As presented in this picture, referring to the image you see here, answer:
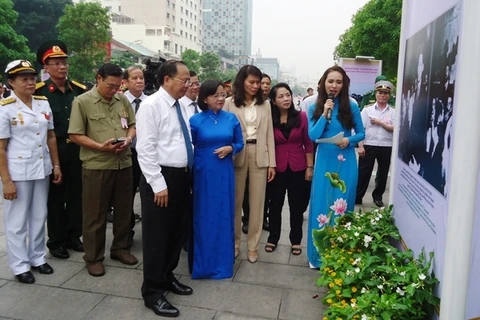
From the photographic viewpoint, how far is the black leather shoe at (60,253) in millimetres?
3539

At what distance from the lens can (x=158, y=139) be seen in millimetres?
2607

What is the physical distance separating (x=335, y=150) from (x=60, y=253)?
2.63 metres

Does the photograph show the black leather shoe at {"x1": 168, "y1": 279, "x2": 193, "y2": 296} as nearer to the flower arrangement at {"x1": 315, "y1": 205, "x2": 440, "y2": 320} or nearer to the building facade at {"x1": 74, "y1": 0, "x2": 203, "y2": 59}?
the flower arrangement at {"x1": 315, "y1": 205, "x2": 440, "y2": 320}

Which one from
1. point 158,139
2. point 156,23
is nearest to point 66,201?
point 158,139

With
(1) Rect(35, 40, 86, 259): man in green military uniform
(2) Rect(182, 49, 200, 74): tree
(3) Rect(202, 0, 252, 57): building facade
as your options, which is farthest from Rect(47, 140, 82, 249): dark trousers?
(3) Rect(202, 0, 252, 57): building facade

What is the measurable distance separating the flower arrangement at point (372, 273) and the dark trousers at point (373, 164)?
2.62 meters

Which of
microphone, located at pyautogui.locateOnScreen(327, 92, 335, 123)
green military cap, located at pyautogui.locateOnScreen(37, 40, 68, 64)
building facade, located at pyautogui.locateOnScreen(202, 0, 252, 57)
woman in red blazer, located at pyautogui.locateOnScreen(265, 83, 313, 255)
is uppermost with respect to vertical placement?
building facade, located at pyautogui.locateOnScreen(202, 0, 252, 57)

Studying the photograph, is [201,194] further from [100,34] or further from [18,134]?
[100,34]

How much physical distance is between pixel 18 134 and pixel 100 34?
22054 millimetres

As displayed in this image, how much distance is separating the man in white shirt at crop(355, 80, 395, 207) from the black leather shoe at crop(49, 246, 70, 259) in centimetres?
376

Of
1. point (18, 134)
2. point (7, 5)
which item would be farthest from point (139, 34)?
point (18, 134)

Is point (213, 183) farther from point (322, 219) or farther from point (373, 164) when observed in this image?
point (373, 164)

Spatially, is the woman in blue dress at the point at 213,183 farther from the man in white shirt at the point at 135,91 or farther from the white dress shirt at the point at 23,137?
the man in white shirt at the point at 135,91

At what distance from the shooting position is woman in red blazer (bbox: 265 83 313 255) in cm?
350
